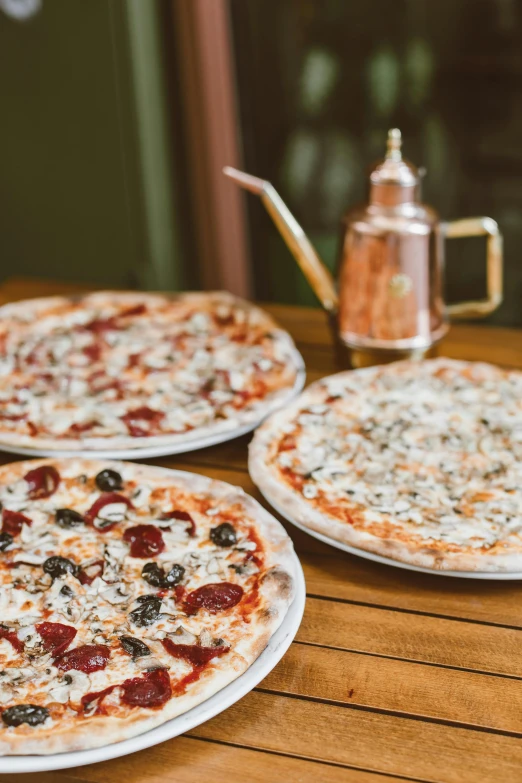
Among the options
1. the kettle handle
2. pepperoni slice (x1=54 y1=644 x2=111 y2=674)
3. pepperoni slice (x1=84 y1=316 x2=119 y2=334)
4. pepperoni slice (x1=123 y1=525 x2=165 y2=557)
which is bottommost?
pepperoni slice (x1=54 y1=644 x2=111 y2=674)

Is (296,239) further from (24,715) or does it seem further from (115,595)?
(24,715)

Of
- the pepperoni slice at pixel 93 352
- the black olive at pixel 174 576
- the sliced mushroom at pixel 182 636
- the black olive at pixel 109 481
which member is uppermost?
the pepperoni slice at pixel 93 352

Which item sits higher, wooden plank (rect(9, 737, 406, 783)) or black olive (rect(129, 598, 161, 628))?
black olive (rect(129, 598, 161, 628))

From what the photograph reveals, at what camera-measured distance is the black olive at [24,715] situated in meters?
1.08

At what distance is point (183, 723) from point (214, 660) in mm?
108

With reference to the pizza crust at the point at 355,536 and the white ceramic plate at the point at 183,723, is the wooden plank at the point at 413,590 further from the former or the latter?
the white ceramic plate at the point at 183,723

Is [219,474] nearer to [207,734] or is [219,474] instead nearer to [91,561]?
[91,561]

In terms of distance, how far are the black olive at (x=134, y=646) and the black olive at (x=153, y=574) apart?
14 cm

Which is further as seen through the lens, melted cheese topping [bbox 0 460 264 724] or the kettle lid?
the kettle lid

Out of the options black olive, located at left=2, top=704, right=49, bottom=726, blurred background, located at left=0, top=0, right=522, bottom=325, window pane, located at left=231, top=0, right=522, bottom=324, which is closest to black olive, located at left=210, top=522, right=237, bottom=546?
black olive, located at left=2, top=704, right=49, bottom=726

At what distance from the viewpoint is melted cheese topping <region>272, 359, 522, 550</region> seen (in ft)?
4.91

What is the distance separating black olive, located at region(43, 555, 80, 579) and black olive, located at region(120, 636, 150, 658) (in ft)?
0.63

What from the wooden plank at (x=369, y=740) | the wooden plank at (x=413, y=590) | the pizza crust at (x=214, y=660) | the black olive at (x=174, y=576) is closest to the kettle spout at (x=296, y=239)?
the pizza crust at (x=214, y=660)

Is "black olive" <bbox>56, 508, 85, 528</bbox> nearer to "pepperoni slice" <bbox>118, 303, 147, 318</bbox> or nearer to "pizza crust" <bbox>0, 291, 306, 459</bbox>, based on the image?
"pizza crust" <bbox>0, 291, 306, 459</bbox>
